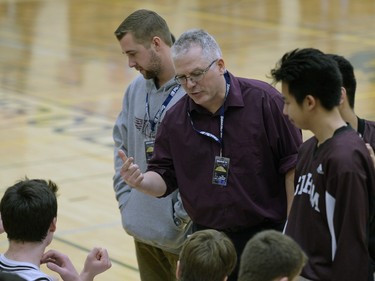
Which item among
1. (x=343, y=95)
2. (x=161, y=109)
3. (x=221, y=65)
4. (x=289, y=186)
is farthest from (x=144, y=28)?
(x=343, y=95)

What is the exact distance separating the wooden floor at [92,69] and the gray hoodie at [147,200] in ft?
5.75

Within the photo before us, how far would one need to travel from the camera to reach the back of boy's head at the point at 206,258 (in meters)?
3.40

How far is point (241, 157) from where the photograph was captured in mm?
4441

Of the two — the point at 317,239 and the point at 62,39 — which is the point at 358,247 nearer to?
the point at 317,239

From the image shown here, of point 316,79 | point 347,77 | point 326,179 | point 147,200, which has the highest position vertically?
point 316,79

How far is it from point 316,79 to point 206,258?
2.75ft

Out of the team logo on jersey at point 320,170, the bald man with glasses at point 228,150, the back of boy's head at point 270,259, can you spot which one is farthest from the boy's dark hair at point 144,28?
the back of boy's head at point 270,259

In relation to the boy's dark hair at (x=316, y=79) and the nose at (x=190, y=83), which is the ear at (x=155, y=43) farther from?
the boy's dark hair at (x=316, y=79)

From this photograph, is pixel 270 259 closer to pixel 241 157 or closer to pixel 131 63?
pixel 241 157

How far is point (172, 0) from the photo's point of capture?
23.6 m

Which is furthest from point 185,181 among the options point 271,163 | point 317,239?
point 317,239

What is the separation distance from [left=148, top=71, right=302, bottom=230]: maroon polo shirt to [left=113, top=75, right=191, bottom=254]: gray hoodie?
467 mm

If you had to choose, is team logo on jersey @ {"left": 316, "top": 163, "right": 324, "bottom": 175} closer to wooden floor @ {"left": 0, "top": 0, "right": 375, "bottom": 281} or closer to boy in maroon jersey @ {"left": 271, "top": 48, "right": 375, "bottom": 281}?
boy in maroon jersey @ {"left": 271, "top": 48, "right": 375, "bottom": 281}

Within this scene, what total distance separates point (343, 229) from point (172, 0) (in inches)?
803
